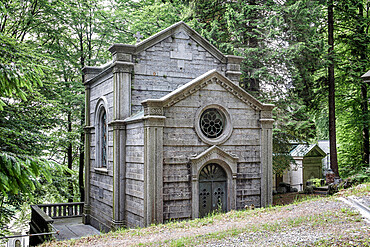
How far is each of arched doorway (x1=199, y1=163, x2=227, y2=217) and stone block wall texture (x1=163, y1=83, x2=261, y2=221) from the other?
51cm

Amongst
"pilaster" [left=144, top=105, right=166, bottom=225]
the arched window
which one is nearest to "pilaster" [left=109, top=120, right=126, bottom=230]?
"pilaster" [left=144, top=105, right=166, bottom=225]

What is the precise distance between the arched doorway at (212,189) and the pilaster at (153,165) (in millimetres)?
1614

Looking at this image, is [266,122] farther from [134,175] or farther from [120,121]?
[120,121]

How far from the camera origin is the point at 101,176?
51.3 feet

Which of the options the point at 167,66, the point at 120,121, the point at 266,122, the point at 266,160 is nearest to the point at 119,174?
the point at 120,121

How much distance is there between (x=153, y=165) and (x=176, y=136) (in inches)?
49.2

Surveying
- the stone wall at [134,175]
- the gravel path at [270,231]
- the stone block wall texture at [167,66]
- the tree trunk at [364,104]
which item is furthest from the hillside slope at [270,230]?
the tree trunk at [364,104]

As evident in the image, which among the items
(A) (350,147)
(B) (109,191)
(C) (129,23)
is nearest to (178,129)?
(B) (109,191)

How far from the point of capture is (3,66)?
5.14m

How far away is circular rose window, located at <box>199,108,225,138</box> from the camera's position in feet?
42.5

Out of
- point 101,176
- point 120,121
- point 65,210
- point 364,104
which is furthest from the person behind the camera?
point 364,104

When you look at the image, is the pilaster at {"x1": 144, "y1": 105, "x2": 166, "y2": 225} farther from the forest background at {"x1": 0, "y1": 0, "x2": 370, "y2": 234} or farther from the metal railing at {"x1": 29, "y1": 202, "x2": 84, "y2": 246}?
the forest background at {"x1": 0, "y1": 0, "x2": 370, "y2": 234}

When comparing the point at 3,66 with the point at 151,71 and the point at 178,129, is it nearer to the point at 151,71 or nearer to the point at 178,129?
the point at 178,129

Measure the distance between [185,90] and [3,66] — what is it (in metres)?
7.71
